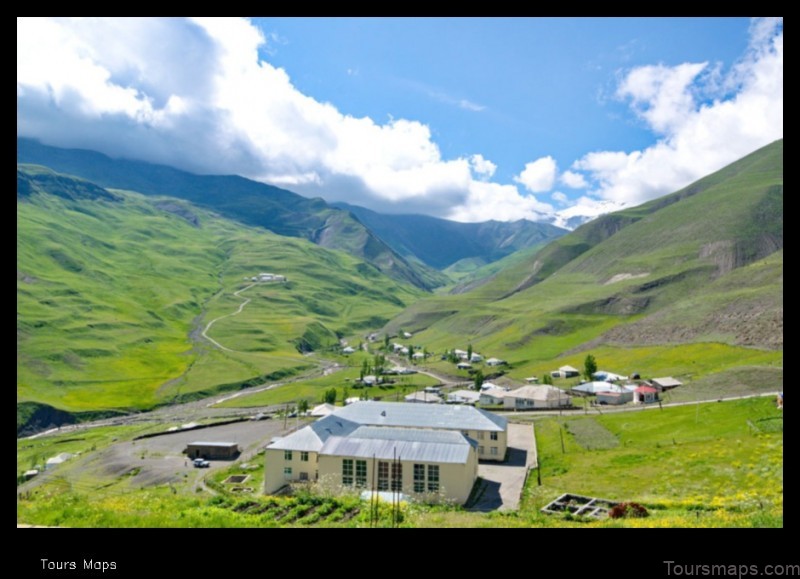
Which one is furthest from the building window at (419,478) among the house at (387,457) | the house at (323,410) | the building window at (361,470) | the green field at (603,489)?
the house at (323,410)

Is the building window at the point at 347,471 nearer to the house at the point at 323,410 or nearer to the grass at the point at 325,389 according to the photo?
the house at the point at 323,410

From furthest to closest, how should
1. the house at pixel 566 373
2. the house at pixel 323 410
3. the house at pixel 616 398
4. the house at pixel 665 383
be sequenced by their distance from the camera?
the house at pixel 566 373, the house at pixel 665 383, the house at pixel 616 398, the house at pixel 323 410

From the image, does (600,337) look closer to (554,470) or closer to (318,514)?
(554,470)

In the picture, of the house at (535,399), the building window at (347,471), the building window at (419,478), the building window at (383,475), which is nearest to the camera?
the building window at (419,478)

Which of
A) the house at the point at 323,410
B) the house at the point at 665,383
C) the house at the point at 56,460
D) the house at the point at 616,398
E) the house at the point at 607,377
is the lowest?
the house at the point at 56,460

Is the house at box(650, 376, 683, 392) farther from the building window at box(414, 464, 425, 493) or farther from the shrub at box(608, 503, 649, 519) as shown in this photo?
the shrub at box(608, 503, 649, 519)

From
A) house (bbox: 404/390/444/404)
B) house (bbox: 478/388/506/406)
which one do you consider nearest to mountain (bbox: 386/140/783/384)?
house (bbox: 478/388/506/406)

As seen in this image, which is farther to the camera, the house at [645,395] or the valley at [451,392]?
the house at [645,395]
